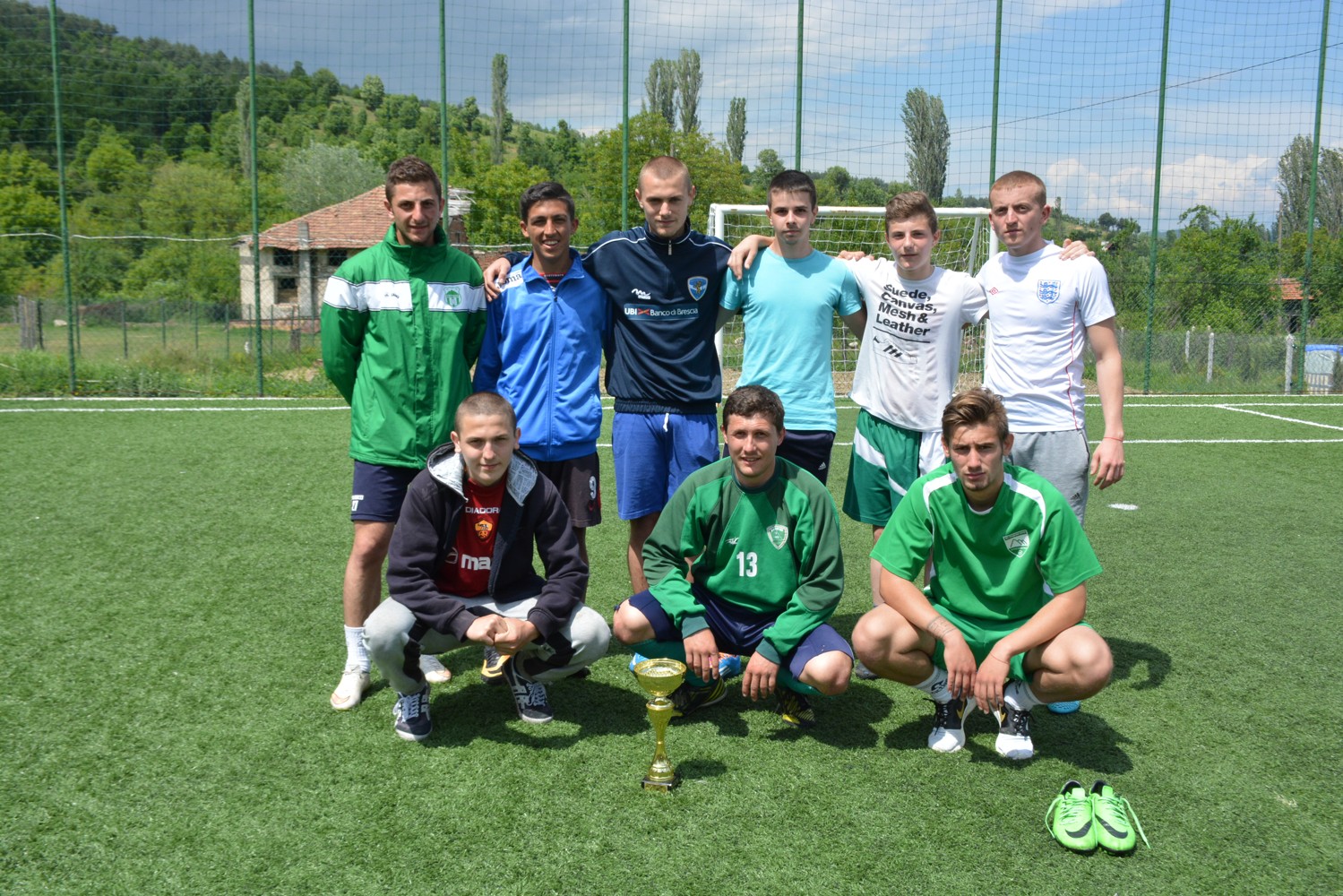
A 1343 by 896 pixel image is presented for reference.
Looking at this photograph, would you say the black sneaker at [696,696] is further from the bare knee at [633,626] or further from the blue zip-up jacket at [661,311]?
the blue zip-up jacket at [661,311]

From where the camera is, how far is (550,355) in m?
3.85

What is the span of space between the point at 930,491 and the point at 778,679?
81cm

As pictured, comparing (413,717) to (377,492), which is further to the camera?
(377,492)

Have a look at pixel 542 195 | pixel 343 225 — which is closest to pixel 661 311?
pixel 542 195

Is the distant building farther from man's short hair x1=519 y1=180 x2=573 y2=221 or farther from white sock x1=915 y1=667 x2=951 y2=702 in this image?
white sock x1=915 y1=667 x2=951 y2=702

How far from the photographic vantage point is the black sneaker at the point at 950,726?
326 centimetres

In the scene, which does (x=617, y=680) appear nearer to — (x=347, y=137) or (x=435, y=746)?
(x=435, y=746)

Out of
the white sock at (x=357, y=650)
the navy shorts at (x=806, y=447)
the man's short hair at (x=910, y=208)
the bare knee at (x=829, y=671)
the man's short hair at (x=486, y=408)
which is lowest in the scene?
the white sock at (x=357, y=650)

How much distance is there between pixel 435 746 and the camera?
3260 millimetres

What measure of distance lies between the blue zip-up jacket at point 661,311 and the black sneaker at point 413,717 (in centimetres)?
136

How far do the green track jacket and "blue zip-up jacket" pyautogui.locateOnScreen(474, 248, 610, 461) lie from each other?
0.25m

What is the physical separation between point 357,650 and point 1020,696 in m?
2.29

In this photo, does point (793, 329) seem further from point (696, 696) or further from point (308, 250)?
point (308, 250)

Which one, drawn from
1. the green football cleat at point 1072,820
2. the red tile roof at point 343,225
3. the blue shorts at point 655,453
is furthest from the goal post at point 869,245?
the red tile roof at point 343,225
